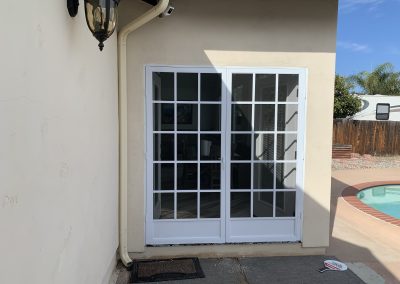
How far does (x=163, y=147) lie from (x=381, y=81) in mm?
26510

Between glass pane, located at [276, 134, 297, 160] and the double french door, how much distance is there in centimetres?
1

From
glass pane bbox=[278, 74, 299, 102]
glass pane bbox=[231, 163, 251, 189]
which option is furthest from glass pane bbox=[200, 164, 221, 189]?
glass pane bbox=[278, 74, 299, 102]

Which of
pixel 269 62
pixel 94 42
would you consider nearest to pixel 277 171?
pixel 269 62

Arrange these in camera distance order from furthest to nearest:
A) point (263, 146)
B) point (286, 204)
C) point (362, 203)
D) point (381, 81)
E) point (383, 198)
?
point (381, 81), point (383, 198), point (362, 203), point (286, 204), point (263, 146)

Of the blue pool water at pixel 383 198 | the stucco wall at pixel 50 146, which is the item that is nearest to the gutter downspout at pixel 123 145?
the stucco wall at pixel 50 146

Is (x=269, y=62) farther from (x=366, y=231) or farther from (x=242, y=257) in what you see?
(x=366, y=231)

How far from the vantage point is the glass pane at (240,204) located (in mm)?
4734

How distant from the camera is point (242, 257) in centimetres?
470

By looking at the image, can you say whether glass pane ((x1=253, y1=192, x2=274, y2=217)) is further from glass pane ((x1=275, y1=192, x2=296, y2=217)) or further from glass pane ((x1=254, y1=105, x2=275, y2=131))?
glass pane ((x1=254, y1=105, x2=275, y2=131))

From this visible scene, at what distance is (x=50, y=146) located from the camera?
6.49ft

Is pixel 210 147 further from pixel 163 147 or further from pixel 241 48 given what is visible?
pixel 241 48

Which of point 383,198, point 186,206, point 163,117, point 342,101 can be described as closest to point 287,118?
point 163,117

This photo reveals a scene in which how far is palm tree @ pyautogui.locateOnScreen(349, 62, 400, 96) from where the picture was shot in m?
26.0

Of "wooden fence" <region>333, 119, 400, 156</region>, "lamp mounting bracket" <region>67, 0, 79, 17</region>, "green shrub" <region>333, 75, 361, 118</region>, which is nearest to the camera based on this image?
"lamp mounting bracket" <region>67, 0, 79, 17</region>
